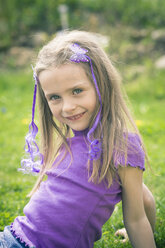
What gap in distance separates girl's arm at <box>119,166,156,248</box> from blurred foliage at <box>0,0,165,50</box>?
10.7m

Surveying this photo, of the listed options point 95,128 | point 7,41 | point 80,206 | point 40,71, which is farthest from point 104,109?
point 7,41

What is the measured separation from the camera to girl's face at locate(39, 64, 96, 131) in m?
1.89

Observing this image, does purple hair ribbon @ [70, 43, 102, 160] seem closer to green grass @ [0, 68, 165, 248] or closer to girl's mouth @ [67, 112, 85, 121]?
girl's mouth @ [67, 112, 85, 121]

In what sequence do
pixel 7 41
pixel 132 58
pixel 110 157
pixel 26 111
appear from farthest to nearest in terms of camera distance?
pixel 7 41
pixel 132 58
pixel 26 111
pixel 110 157

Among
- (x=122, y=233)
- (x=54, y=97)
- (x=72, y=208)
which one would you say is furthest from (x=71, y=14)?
(x=72, y=208)

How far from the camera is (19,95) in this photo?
29.4 ft

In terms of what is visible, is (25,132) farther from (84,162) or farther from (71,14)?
(71,14)

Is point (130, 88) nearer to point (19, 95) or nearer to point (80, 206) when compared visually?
point (19, 95)

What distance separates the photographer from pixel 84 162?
1.92 meters

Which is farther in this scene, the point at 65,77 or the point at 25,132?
the point at 25,132

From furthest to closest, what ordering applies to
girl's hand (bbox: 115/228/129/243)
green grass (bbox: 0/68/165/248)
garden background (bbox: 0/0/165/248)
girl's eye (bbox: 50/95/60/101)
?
garden background (bbox: 0/0/165/248) < green grass (bbox: 0/68/165/248) < girl's hand (bbox: 115/228/129/243) < girl's eye (bbox: 50/95/60/101)

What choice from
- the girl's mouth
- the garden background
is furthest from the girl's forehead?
the garden background

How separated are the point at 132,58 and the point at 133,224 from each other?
940cm

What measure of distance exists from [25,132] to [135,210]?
4.27 meters
